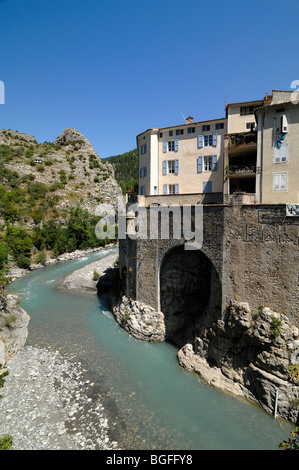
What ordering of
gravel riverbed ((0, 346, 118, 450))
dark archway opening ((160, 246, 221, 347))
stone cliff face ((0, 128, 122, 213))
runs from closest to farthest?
gravel riverbed ((0, 346, 118, 450))
dark archway opening ((160, 246, 221, 347))
stone cliff face ((0, 128, 122, 213))

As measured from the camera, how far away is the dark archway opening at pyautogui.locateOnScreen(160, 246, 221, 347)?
20.0 meters

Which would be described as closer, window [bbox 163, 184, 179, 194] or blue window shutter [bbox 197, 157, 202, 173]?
blue window shutter [bbox 197, 157, 202, 173]

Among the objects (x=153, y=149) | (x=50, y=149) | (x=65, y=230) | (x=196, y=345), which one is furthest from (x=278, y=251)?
→ (x=50, y=149)

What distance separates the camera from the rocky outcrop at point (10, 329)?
17.8 metres

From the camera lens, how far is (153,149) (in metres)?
27.5

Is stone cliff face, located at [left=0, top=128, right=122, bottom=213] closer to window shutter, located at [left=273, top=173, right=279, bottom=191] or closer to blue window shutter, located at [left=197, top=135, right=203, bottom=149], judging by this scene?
blue window shutter, located at [left=197, top=135, right=203, bottom=149]

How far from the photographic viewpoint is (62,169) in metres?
71.9

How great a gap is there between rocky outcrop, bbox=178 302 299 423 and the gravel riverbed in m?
6.60

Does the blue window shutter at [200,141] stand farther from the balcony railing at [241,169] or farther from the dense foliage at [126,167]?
the dense foliage at [126,167]

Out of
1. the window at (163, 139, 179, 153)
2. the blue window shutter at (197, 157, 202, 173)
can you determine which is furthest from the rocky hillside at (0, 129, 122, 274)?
the blue window shutter at (197, 157, 202, 173)

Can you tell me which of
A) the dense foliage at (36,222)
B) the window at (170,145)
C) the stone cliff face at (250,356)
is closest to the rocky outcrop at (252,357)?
the stone cliff face at (250,356)

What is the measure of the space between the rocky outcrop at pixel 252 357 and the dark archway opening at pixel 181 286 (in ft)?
8.94

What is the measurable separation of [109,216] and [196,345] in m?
50.9

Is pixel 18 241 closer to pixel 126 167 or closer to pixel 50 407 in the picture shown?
pixel 50 407
